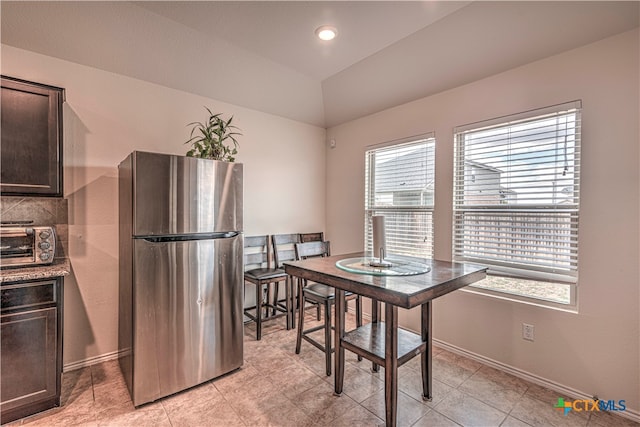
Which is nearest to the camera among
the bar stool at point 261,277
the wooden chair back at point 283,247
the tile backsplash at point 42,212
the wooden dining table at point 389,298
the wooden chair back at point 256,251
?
the wooden dining table at point 389,298

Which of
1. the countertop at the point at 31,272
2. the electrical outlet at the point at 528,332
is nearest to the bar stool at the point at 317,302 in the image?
the electrical outlet at the point at 528,332

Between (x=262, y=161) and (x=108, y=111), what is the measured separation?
1530mm

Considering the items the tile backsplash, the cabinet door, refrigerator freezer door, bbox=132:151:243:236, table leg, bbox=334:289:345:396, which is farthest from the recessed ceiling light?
the cabinet door

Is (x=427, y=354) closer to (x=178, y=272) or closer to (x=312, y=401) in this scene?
(x=312, y=401)

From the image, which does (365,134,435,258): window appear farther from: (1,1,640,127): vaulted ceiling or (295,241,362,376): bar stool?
(295,241,362,376): bar stool

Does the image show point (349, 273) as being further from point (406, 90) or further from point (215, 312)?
point (406, 90)

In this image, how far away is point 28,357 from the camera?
1.80m

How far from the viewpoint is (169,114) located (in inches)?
111

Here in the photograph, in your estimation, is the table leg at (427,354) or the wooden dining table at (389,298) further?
the table leg at (427,354)

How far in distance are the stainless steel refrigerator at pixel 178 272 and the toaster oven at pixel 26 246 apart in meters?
0.42

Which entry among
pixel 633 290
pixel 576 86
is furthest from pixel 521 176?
pixel 633 290

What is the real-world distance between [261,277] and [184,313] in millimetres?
962

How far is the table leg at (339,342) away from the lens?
6.65 ft

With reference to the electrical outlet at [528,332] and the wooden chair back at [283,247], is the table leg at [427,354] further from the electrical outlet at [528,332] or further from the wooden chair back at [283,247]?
the wooden chair back at [283,247]
